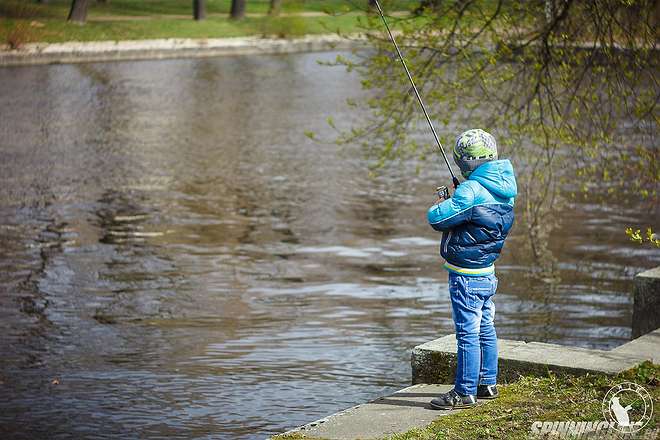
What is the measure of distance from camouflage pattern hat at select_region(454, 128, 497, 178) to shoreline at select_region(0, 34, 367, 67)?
3068 cm

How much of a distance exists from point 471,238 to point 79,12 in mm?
39628

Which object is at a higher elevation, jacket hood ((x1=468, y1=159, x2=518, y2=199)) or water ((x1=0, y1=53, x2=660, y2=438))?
jacket hood ((x1=468, y1=159, x2=518, y2=199))

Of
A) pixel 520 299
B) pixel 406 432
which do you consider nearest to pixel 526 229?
pixel 520 299

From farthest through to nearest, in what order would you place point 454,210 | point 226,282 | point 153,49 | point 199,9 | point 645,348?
point 199,9, point 153,49, point 226,282, point 645,348, point 454,210

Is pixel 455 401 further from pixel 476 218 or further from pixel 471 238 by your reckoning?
pixel 476 218

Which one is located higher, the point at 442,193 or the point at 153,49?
the point at 442,193

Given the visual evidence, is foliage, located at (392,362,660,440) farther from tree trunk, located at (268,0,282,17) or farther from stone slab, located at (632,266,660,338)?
tree trunk, located at (268,0,282,17)

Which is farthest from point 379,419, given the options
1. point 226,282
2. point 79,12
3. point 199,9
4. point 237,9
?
point 237,9

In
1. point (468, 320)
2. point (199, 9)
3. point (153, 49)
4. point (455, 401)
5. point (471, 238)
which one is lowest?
point (199, 9)

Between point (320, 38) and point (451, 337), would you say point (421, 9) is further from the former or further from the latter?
point (320, 38)

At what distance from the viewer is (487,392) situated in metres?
6.63

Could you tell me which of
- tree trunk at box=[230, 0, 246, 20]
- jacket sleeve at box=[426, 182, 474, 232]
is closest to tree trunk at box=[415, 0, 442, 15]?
jacket sleeve at box=[426, 182, 474, 232]

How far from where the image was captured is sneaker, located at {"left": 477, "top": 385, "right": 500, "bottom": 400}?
6.62 metres

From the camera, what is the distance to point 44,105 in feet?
87.5
